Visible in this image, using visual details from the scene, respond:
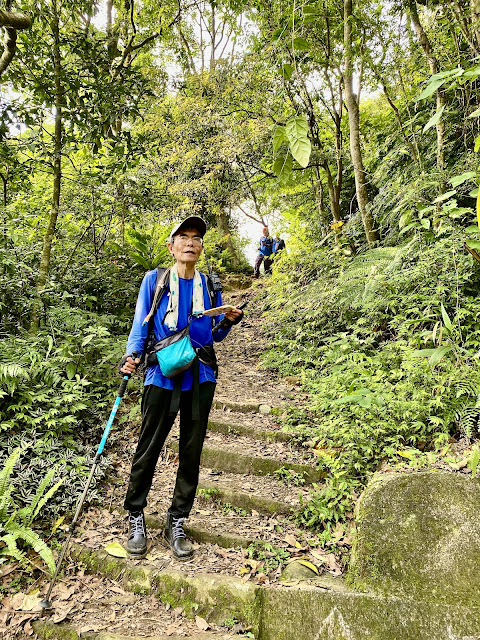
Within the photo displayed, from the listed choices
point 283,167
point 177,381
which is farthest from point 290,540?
point 283,167

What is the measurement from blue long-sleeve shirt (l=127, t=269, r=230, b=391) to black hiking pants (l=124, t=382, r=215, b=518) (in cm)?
7

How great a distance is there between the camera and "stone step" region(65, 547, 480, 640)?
2160 millimetres

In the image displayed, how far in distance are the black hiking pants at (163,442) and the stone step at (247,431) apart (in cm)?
179

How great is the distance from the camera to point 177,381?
9.41 feet

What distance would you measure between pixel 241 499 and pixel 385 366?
Answer: 215cm

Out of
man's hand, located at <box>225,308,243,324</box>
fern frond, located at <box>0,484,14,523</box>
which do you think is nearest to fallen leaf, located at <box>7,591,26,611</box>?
fern frond, located at <box>0,484,14,523</box>

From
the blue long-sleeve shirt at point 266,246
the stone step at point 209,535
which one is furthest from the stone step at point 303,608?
the blue long-sleeve shirt at point 266,246

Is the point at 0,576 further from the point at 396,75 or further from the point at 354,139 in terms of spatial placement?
the point at 396,75

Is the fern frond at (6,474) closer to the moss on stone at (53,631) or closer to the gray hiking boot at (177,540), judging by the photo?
the moss on stone at (53,631)

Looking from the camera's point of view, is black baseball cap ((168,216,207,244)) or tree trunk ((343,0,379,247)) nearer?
black baseball cap ((168,216,207,244))

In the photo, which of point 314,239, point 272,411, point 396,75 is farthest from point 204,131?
point 272,411

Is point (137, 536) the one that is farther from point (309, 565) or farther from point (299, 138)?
point (299, 138)

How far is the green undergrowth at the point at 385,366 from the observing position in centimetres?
338

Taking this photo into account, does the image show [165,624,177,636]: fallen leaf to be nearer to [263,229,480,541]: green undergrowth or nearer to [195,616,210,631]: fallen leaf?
[195,616,210,631]: fallen leaf
